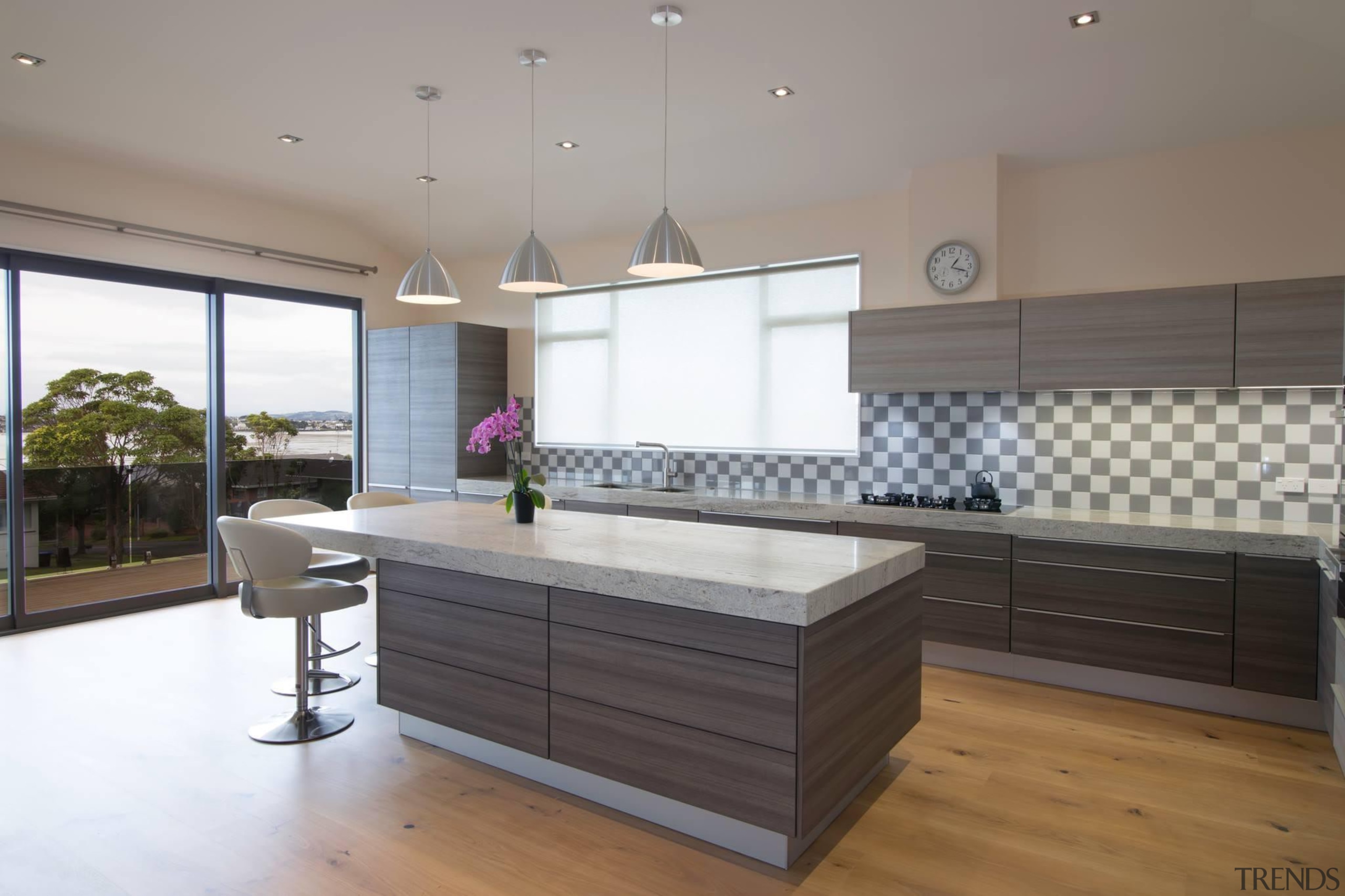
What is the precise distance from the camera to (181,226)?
206 inches

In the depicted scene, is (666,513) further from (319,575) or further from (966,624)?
(319,575)

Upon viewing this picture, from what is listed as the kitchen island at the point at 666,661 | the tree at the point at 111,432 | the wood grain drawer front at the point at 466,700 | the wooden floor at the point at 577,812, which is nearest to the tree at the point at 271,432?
the tree at the point at 111,432

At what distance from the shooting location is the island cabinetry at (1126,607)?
3393 millimetres

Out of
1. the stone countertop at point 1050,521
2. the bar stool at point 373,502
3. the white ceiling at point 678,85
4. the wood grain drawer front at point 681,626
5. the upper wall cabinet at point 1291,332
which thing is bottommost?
the wood grain drawer front at point 681,626

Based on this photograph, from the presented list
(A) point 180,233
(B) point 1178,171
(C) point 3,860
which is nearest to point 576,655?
(C) point 3,860

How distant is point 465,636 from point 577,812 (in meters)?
0.71

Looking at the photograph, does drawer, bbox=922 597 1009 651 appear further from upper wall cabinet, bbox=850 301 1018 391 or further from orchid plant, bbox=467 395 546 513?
orchid plant, bbox=467 395 546 513

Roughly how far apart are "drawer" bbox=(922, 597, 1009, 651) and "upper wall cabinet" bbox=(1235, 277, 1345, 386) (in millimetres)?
1528

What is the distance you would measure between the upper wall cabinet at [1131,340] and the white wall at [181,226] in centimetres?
503

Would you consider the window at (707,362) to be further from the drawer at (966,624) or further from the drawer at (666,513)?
the drawer at (966,624)

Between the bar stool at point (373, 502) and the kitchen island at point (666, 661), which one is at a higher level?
the bar stool at point (373, 502)

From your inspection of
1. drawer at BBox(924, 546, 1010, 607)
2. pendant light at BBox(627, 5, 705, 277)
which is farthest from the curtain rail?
drawer at BBox(924, 546, 1010, 607)

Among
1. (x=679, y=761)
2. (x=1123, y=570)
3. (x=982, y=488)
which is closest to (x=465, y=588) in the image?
(x=679, y=761)

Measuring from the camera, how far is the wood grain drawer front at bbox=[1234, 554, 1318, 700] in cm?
321
